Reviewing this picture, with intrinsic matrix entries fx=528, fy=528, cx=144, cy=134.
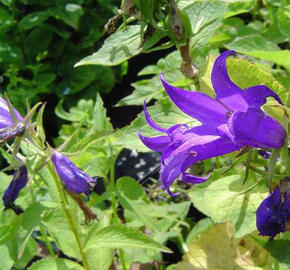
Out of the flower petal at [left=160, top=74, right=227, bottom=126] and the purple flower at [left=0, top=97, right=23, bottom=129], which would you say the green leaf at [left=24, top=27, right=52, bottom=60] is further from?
the flower petal at [left=160, top=74, right=227, bottom=126]

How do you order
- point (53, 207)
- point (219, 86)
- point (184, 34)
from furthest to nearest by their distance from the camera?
point (53, 207) < point (184, 34) < point (219, 86)

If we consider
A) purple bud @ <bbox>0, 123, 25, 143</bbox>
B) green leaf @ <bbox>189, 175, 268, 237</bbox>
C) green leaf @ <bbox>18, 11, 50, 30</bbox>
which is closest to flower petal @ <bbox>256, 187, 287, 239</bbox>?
green leaf @ <bbox>189, 175, 268, 237</bbox>

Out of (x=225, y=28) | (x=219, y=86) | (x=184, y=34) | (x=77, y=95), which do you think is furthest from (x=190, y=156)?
(x=77, y=95)

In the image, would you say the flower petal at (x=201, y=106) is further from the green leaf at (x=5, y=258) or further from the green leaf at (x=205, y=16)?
the green leaf at (x=5, y=258)

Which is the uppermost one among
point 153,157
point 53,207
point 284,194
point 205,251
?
point 284,194

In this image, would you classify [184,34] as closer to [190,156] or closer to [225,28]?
[190,156]

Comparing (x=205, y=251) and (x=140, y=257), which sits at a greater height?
(x=205, y=251)
